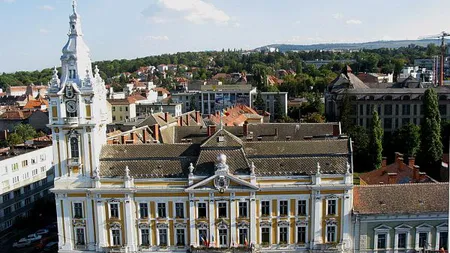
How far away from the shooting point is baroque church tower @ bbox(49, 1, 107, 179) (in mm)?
42281

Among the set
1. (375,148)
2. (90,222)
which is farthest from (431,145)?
(90,222)

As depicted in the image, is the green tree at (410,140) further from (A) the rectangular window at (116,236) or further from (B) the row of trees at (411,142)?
(A) the rectangular window at (116,236)

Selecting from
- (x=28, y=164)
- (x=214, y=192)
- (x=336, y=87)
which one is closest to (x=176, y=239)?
(x=214, y=192)

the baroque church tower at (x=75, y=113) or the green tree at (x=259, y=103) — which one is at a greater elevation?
the baroque church tower at (x=75, y=113)

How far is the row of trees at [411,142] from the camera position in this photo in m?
69.5

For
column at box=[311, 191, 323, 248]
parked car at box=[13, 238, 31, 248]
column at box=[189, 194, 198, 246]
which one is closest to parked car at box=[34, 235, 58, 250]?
parked car at box=[13, 238, 31, 248]

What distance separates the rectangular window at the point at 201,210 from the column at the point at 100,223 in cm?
848

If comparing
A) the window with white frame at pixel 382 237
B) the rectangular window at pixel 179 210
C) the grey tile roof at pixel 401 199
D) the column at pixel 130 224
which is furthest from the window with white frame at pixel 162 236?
the window with white frame at pixel 382 237

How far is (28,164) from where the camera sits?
6388 cm

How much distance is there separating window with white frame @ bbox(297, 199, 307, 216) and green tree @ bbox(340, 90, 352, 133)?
45403 millimetres

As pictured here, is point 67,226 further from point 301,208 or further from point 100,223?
point 301,208

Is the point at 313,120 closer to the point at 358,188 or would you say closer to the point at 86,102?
the point at 358,188

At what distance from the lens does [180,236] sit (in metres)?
42.8

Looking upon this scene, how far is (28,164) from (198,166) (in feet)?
107
